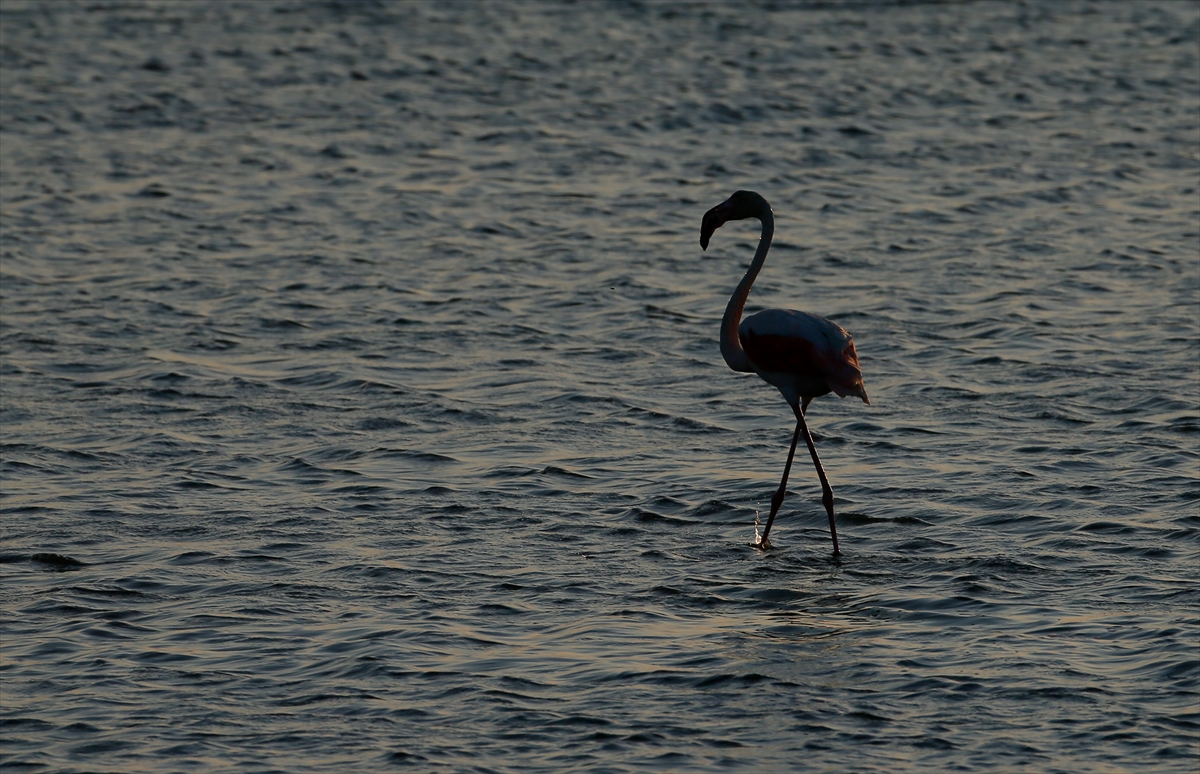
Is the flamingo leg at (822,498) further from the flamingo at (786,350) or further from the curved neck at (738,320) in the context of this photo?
the curved neck at (738,320)

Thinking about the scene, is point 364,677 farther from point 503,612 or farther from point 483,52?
point 483,52

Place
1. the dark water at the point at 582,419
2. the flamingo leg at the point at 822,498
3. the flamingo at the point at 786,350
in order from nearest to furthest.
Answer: the dark water at the point at 582,419
the flamingo leg at the point at 822,498
the flamingo at the point at 786,350

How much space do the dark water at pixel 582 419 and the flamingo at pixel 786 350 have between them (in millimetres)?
689

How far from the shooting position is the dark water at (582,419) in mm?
8289

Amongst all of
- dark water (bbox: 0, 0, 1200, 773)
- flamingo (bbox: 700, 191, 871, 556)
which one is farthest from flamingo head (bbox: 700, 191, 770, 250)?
dark water (bbox: 0, 0, 1200, 773)

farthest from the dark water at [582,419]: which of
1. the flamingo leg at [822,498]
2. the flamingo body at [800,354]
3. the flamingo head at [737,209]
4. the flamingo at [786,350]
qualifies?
the flamingo head at [737,209]

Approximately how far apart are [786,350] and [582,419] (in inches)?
102

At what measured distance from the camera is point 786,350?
11.0 m

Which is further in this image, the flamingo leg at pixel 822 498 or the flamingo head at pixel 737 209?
the flamingo head at pixel 737 209

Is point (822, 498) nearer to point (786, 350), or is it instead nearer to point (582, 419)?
point (786, 350)

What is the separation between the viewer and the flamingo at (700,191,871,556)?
10.9 meters

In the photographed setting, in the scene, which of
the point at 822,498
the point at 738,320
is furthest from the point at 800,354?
the point at 822,498

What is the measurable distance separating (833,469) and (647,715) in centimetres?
436

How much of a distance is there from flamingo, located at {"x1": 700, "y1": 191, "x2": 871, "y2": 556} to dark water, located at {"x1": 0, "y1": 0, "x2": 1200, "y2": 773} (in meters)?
0.69
